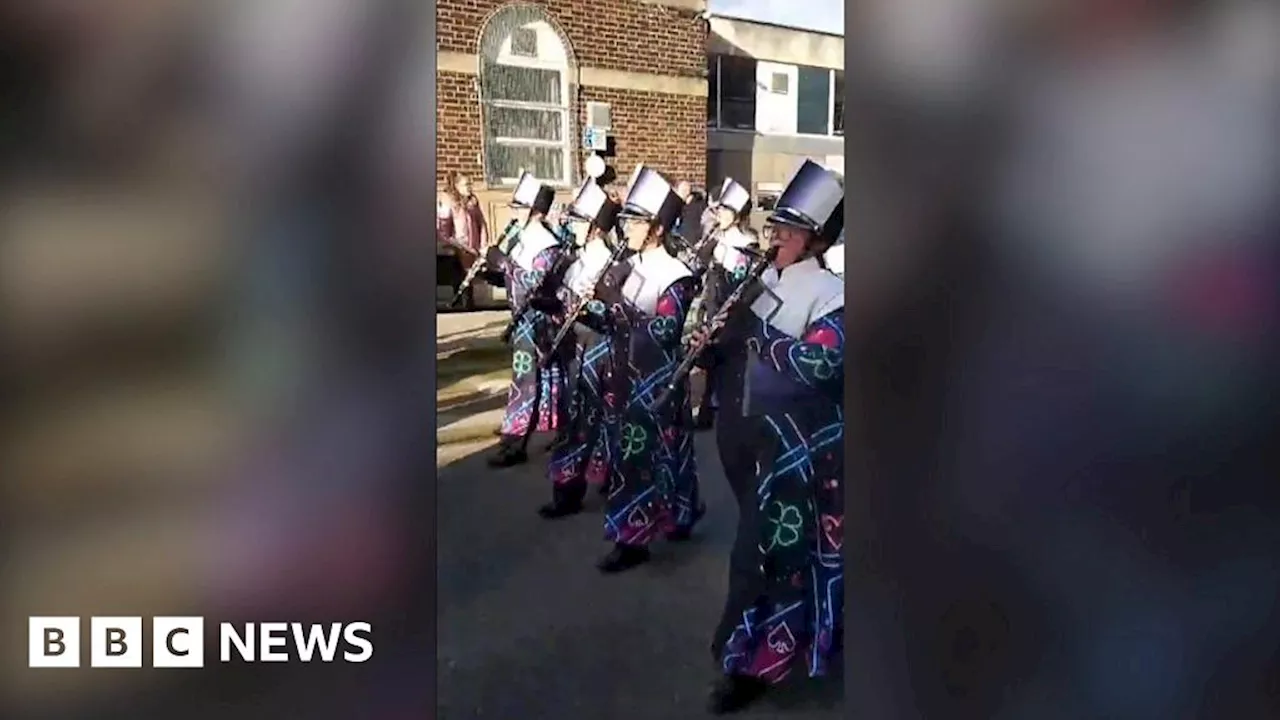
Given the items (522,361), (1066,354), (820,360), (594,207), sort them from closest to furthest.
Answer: (1066,354) < (820,360) < (594,207) < (522,361)

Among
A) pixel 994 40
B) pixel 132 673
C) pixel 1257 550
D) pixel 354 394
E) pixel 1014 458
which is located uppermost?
pixel 994 40

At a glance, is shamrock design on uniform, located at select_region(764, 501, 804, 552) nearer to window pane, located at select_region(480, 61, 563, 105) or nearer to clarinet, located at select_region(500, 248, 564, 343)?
window pane, located at select_region(480, 61, 563, 105)

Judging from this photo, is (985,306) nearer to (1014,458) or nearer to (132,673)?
(1014,458)

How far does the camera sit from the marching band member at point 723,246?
12.2 feet

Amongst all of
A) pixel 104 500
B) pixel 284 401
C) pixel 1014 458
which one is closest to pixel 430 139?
pixel 284 401

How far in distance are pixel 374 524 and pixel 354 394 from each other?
0.54 ft

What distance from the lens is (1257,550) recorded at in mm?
1528

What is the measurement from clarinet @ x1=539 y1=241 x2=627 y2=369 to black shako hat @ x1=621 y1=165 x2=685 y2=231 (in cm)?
25

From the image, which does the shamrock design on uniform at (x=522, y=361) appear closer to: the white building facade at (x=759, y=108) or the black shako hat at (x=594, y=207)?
the black shako hat at (x=594, y=207)

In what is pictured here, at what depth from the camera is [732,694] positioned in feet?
8.29

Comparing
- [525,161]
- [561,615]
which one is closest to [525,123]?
[525,161]

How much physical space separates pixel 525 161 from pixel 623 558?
1251 millimetres

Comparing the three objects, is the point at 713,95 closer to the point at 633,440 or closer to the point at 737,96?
the point at 737,96

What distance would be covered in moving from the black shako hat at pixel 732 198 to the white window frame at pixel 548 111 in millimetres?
1169
